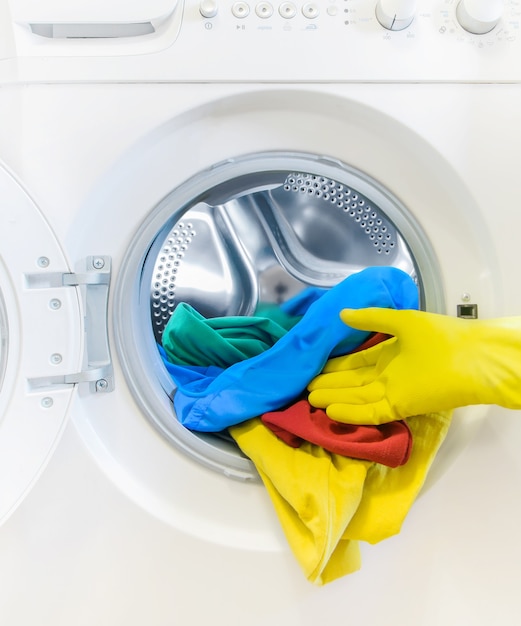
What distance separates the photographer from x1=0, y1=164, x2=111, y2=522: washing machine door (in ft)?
2.11

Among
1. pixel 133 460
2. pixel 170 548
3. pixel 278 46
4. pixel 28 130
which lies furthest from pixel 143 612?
pixel 278 46

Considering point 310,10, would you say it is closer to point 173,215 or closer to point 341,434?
point 173,215

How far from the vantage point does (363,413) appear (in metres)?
0.73

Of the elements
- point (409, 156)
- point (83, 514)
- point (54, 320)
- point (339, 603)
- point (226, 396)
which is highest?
point (409, 156)

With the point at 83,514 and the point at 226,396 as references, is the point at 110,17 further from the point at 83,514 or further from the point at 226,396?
the point at 83,514


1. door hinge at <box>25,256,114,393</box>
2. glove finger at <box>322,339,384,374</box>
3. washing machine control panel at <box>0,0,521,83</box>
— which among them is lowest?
glove finger at <box>322,339,384,374</box>

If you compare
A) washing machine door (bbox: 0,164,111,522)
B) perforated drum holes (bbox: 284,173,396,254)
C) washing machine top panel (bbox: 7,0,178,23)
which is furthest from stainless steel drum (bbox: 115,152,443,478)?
washing machine top panel (bbox: 7,0,178,23)

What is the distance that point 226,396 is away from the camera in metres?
0.81

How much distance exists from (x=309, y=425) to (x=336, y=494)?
0.10 m

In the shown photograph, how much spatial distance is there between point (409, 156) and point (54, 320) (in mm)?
518

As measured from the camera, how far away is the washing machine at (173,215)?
2.27 feet

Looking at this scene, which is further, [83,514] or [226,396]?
[226,396]

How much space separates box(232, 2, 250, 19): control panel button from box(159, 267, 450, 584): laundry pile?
379 mm

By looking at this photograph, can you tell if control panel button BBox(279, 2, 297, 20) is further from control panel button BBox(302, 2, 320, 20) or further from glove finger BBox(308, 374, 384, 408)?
glove finger BBox(308, 374, 384, 408)
